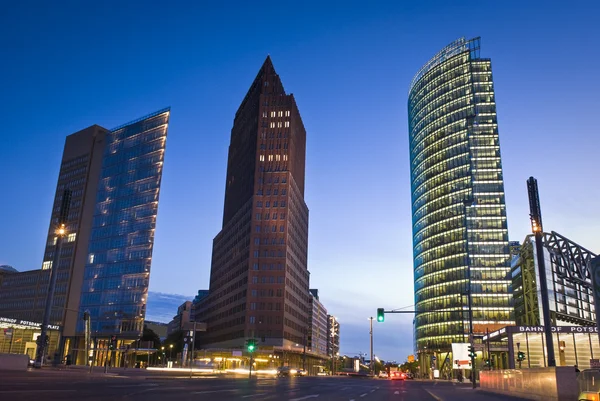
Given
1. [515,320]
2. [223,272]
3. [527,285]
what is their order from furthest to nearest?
1. [223,272]
2. [515,320]
3. [527,285]

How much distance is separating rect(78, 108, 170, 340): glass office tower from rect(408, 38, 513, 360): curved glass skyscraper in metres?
80.0

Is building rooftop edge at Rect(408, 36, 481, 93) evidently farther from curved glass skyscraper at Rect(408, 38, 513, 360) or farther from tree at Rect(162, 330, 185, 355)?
tree at Rect(162, 330, 185, 355)

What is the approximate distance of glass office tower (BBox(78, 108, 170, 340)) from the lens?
132m

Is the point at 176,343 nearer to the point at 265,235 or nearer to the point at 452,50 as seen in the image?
the point at 265,235

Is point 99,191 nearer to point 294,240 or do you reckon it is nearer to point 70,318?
point 70,318

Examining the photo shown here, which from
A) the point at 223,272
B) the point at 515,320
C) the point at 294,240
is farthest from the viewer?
the point at 223,272

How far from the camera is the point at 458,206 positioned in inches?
5886

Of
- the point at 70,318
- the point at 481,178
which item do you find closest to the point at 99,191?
the point at 70,318

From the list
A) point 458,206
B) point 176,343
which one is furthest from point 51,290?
point 176,343

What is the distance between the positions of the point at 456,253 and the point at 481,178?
2427 cm

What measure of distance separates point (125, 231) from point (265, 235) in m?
40.8

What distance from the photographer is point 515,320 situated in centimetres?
13488

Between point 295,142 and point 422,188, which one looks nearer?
point 295,142

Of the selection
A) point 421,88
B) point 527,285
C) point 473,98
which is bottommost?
point 527,285
